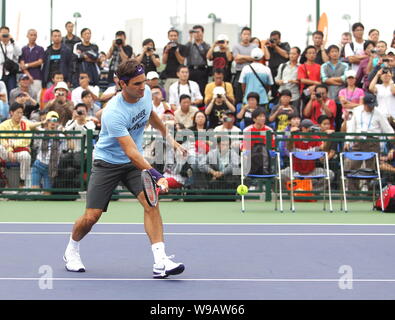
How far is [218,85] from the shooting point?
17.9 metres

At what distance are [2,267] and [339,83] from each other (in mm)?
11311

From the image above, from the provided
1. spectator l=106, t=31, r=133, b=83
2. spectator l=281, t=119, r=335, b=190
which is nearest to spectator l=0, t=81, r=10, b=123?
spectator l=106, t=31, r=133, b=83

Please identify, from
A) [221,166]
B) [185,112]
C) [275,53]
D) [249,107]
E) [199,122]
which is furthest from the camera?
[275,53]

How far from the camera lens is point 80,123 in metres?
16.8

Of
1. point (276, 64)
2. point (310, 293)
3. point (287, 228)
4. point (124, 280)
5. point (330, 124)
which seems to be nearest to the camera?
point (310, 293)

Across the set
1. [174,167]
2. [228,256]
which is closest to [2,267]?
[228,256]

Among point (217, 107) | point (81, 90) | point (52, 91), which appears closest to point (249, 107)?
point (217, 107)

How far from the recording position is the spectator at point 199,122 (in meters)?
16.6

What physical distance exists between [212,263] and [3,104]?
1046cm

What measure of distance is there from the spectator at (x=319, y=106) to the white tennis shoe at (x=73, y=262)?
1006 centimetres

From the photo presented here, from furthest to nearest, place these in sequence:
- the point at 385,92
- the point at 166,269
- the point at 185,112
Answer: the point at 385,92, the point at 185,112, the point at 166,269

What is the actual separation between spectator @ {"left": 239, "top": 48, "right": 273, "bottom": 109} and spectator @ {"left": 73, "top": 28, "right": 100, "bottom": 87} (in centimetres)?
334

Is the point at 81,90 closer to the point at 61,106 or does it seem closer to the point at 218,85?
the point at 61,106
